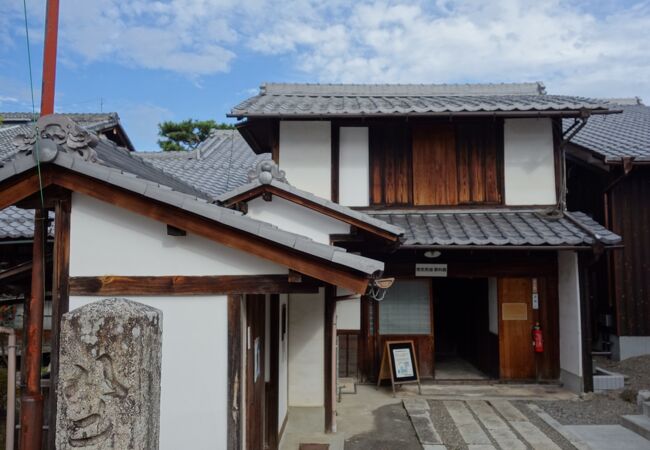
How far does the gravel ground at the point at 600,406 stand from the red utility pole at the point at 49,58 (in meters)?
9.63

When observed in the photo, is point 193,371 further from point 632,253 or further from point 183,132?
point 183,132

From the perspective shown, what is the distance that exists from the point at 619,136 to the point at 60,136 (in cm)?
1530

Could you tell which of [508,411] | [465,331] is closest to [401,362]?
[508,411]

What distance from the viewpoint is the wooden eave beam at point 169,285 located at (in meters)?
5.39

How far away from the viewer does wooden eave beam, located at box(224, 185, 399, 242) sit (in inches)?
354

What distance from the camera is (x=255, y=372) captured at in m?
6.39

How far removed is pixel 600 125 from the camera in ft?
54.8

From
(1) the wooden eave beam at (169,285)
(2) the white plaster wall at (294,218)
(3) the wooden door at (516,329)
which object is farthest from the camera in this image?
(3) the wooden door at (516,329)

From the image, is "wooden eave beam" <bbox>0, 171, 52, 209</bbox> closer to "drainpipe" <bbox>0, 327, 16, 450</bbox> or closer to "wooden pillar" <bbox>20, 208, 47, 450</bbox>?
"wooden pillar" <bbox>20, 208, 47, 450</bbox>

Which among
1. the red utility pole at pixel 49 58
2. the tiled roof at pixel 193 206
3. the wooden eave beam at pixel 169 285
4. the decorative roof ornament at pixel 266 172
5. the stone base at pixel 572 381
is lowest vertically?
the stone base at pixel 572 381

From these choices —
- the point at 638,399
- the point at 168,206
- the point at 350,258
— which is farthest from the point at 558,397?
the point at 168,206

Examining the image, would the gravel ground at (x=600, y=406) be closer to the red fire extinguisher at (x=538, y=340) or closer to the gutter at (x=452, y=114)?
the red fire extinguisher at (x=538, y=340)

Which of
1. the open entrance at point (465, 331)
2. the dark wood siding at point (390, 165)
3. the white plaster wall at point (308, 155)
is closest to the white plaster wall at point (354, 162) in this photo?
the dark wood siding at point (390, 165)

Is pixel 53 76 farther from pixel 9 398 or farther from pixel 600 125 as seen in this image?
pixel 600 125
